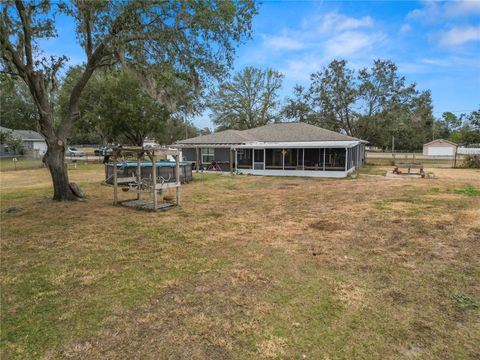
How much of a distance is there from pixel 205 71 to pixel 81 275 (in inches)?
284

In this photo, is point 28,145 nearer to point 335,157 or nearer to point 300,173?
point 300,173

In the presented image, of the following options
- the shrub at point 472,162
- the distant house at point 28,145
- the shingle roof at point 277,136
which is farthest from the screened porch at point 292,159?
the distant house at point 28,145

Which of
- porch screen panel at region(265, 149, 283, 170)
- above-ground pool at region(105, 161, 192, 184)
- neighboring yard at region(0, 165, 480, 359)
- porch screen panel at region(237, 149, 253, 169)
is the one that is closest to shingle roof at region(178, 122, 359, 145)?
porch screen panel at region(237, 149, 253, 169)

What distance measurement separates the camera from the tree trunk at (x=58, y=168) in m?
9.60

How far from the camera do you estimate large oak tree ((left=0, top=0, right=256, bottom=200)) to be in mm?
8023

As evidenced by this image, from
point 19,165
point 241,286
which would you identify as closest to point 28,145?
point 19,165

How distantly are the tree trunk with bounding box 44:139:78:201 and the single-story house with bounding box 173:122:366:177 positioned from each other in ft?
39.0

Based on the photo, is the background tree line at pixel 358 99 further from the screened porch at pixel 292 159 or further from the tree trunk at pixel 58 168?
the tree trunk at pixel 58 168

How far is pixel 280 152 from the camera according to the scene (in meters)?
21.6

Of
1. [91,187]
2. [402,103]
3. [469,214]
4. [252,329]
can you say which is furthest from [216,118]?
[252,329]

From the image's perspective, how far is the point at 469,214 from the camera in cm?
806

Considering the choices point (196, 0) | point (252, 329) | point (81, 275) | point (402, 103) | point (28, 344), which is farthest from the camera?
point (402, 103)

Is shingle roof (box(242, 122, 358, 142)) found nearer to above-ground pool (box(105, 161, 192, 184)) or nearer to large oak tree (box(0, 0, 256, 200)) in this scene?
above-ground pool (box(105, 161, 192, 184))

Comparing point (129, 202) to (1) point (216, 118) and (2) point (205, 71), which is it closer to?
(2) point (205, 71)
